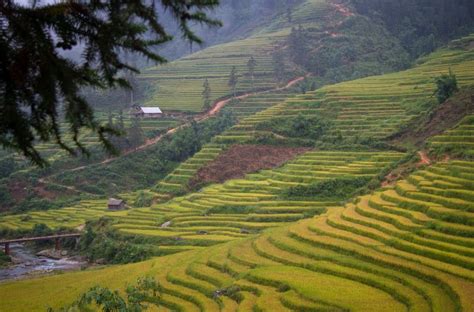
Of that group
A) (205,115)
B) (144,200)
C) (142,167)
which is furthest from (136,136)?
(144,200)

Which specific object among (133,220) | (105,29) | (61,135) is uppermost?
(105,29)

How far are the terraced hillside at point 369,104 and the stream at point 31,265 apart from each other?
15926 mm

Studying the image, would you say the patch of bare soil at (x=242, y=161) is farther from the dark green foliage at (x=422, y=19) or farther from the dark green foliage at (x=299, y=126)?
the dark green foliage at (x=422, y=19)

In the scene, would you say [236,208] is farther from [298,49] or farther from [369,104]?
[298,49]

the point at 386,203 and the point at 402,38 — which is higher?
the point at 402,38

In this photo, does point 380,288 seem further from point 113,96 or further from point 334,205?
point 113,96

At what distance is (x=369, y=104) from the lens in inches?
1553

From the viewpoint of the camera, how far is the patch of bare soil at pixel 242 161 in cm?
3538

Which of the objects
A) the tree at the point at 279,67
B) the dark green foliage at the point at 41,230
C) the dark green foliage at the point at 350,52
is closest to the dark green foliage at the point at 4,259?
the dark green foliage at the point at 41,230

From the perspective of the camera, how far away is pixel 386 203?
68.3ft

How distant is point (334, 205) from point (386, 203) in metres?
5.10

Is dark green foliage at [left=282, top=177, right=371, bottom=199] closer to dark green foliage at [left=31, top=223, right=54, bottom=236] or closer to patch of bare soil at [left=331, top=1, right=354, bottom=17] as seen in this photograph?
dark green foliage at [left=31, top=223, right=54, bottom=236]

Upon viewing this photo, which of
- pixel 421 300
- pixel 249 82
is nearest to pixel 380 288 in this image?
pixel 421 300

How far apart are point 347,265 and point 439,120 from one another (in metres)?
18.3
